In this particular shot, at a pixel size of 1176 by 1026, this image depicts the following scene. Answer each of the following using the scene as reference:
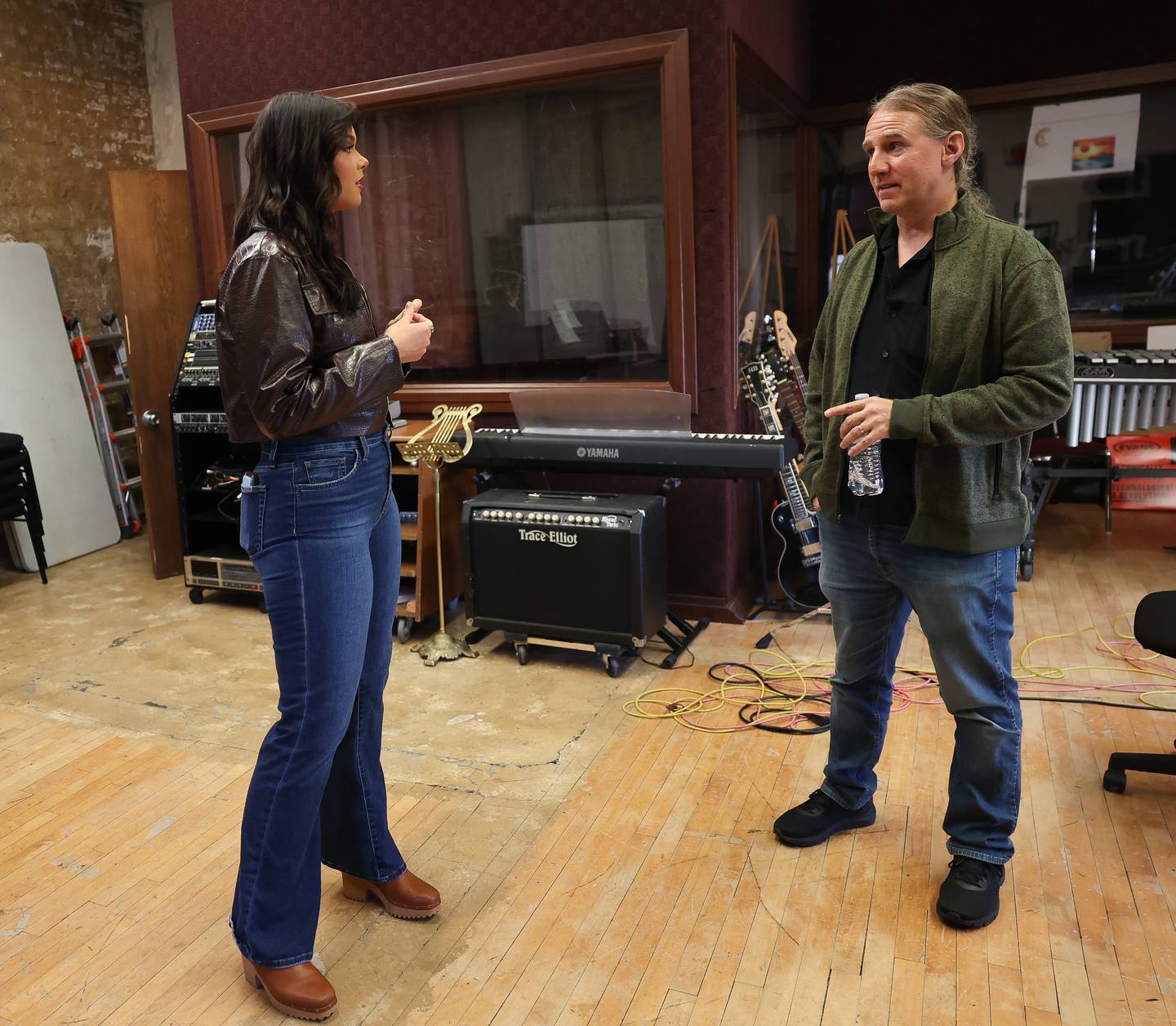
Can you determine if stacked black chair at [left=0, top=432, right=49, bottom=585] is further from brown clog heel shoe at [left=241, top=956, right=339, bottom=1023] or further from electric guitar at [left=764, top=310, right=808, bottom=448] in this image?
brown clog heel shoe at [left=241, top=956, right=339, bottom=1023]

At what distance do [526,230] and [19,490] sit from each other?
8.89ft

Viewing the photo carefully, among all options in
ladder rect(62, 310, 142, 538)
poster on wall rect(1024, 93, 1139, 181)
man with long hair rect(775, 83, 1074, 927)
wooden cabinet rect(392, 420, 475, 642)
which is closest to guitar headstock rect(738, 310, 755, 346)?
wooden cabinet rect(392, 420, 475, 642)

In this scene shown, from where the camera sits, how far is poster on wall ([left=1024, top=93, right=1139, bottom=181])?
16.4 ft

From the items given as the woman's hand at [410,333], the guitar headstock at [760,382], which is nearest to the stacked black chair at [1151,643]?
the guitar headstock at [760,382]

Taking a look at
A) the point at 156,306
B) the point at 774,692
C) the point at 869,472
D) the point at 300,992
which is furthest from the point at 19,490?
the point at 869,472

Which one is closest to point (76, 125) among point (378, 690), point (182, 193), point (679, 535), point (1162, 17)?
point (182, 193)

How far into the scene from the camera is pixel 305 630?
5.67 ft

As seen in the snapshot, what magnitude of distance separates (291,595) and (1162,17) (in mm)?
4907

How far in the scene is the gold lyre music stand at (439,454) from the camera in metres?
3.61

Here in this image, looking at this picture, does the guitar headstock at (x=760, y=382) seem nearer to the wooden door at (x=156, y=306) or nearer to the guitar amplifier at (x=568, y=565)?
the guitar amplifier at (x=568, y=565)

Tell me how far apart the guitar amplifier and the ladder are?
3.04 metres

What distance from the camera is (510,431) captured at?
11.9ft

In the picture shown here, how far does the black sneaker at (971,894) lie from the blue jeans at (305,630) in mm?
1242

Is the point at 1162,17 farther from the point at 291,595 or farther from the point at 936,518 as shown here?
the point at 291,595
